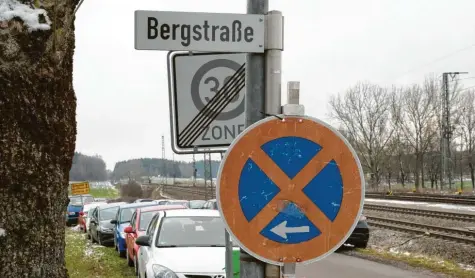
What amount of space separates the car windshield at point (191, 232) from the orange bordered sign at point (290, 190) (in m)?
6.03

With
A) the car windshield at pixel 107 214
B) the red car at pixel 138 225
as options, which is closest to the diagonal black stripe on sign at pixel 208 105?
the red car at pixel 138 225

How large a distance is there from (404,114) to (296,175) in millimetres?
68346

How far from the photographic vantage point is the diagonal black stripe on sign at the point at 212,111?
13.2ft

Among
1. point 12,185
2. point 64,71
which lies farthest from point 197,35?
point 12,185

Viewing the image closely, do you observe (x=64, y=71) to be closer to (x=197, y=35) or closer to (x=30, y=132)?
(x=30, y=132)

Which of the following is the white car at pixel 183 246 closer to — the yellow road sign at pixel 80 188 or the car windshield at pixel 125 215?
the car windshield at pixel 125 215

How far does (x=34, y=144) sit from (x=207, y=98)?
1273 millimetres

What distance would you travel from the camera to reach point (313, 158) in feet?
9.13

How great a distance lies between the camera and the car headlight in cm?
754

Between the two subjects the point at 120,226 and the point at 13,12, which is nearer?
the point at 13,12

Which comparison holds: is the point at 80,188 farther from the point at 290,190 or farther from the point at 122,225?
the point at 290,190

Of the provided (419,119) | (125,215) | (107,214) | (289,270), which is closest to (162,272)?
(289,270)

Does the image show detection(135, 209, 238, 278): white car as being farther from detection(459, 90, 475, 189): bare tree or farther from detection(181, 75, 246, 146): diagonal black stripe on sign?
detection(459, 90, 475, 189): bare tree

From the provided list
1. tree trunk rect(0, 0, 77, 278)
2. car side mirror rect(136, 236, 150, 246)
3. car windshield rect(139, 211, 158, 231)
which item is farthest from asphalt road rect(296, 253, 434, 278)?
tree trunk rect(0, 0, 77, 278)
